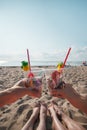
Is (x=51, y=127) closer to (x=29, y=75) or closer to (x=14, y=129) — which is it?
(x=14, y=129)

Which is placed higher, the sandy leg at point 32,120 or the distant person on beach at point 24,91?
the distant person on beach at point 24,91

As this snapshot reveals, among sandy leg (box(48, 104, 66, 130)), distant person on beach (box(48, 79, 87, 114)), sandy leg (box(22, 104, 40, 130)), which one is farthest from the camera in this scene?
sandy leg (box(22, 104, 40, 130))

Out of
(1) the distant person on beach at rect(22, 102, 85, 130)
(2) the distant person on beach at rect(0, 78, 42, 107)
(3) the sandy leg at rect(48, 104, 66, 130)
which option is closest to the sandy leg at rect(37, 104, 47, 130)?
(1) the distant person on beach at rect(22, 102, 85, 130)

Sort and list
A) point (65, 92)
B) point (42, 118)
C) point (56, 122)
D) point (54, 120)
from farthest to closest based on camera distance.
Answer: point (42, 118), point (54, 120), point (56, 122), point (65, 92)

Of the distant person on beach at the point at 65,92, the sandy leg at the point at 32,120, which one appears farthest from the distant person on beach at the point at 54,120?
the distant person on beach at the point at 65,92

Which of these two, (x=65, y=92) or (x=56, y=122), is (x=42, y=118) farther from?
(x=65, y=92)

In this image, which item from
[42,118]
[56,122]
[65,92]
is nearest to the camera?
[65,92]

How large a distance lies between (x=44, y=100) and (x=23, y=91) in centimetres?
186

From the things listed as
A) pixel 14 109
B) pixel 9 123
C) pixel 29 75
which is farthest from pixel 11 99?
pixel 14 109

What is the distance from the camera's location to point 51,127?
2549 mm

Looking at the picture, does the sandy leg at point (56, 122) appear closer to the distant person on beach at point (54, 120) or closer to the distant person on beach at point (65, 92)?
the distant person on beach at point (54, 120)

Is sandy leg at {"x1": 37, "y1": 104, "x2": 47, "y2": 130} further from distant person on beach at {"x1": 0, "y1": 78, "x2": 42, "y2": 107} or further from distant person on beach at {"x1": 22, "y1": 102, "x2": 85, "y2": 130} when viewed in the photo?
distant person on beach at {"x1": 0, "y1": 78, "x2": 42, "y2": 107}

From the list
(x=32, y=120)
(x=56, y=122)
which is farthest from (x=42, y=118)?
(x=56, y=122)

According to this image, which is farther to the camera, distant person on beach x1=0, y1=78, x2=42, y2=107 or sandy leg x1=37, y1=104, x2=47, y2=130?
sandy leg x1=37, y1=104, x2=47, y2=130
